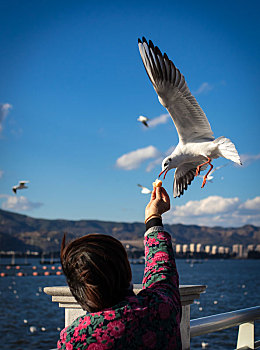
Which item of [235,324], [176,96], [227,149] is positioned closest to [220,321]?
[235,324]

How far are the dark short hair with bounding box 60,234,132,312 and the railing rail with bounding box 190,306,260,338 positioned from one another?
4.64 ft

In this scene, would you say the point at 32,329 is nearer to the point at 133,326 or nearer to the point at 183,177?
the point at 183,177

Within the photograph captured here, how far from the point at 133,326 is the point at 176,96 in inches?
66.1

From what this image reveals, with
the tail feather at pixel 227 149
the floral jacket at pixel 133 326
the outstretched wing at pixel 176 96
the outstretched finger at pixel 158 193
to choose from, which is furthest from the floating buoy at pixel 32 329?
the floral jacket at pixel 133 326

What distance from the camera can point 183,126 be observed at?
2.43 m

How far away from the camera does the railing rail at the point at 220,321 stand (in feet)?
7.68

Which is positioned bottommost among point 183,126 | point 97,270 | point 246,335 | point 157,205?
point 246,335

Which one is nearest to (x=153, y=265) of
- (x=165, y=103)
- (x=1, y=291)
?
(x=165, y=103)

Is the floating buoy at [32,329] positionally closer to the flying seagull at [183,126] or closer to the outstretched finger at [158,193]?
the flying seagull at [183,126]

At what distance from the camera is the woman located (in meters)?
0.99

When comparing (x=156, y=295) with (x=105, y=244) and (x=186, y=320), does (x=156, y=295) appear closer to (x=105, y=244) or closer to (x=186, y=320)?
(x=105, y=244)

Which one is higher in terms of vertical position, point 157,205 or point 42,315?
point 157,205

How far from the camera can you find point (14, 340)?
30.4m

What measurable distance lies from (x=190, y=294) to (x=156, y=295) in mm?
1053
